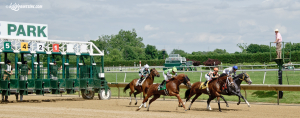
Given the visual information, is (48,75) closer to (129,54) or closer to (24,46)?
(24,46)

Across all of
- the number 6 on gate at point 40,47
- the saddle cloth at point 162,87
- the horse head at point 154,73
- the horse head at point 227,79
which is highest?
the number 6 on gate at point 40,47

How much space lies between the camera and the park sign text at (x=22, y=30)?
48.7ft

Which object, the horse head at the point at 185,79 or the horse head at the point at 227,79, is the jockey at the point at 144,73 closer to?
the horse head at the point at 185,79

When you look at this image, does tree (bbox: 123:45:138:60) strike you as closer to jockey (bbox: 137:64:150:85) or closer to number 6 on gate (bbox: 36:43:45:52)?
number 6 on gate (bbox: 36:43:45:52)

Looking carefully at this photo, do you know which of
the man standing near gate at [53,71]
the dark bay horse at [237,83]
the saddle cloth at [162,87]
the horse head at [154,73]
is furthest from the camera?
the man standing near gate at [53,71]

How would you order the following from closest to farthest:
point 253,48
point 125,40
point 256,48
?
point 256,48 → point 253,48 → point 125,40

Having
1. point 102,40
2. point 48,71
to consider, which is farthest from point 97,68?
point 102,40

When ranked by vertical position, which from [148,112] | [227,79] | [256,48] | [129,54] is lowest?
[148,112]

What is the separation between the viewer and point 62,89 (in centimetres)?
1538

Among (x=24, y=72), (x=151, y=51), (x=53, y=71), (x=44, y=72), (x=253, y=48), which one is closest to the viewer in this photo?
(x=24, y=72)

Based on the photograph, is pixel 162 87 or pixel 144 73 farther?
pixel 144 73

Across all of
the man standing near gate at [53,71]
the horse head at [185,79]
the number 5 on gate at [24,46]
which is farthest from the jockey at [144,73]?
the number 5 on gate at [24,46]

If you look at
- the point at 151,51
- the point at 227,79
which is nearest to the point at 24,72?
the point at 227,79

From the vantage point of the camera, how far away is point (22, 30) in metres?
15.4
